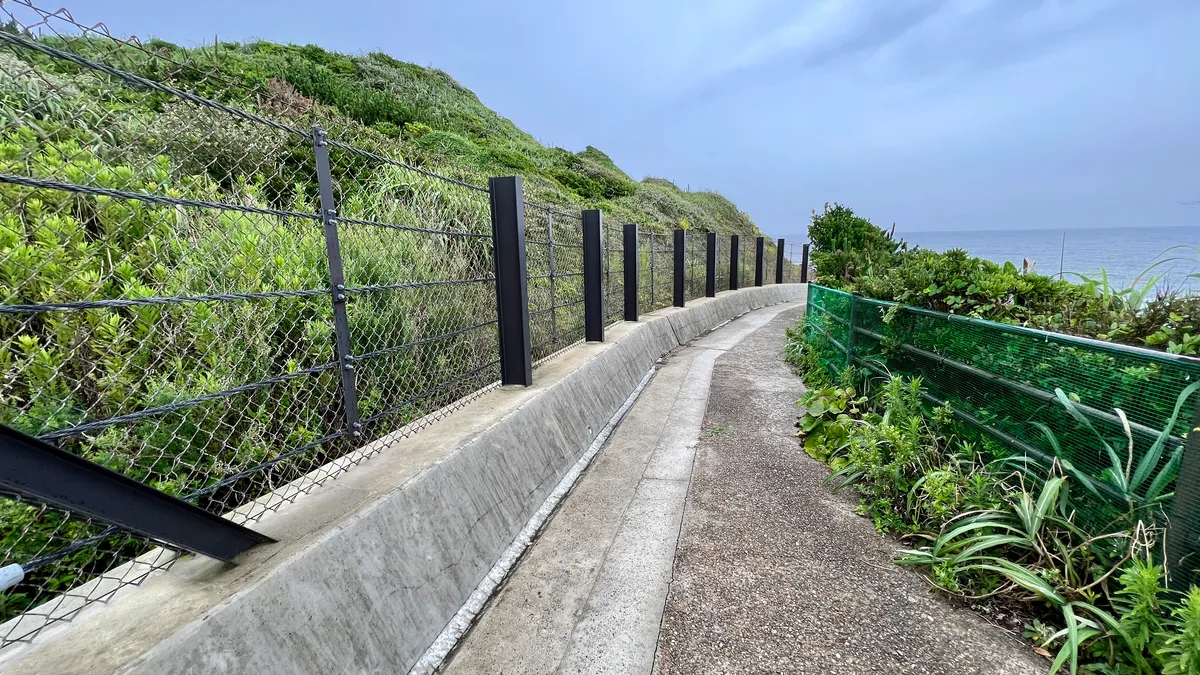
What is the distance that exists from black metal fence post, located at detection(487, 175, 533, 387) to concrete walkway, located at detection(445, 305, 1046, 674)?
3.75ft

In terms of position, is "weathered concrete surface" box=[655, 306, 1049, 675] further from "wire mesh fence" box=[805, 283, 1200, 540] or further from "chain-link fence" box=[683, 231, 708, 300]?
"chain-link fence" box=[683, 231, 708, 300]

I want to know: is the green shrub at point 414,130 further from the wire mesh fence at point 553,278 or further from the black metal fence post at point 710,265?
the wire mesh fence at point 553,278

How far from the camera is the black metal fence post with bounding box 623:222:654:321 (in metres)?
7.71

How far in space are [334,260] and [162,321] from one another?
89 cm

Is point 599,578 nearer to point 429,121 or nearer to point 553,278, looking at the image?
point 553,278

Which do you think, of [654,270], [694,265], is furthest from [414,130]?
[694,265]

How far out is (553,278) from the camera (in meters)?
5.61

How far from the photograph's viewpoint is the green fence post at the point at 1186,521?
6.34 feet

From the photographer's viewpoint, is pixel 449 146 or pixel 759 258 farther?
pixel 759 258

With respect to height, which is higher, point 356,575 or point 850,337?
point 850,337

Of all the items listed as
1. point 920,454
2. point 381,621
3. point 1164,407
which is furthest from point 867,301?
point 381,621

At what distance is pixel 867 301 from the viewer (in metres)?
4.85

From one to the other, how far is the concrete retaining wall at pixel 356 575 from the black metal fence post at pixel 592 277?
2.59 metres

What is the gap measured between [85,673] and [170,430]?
→ 132 cm
